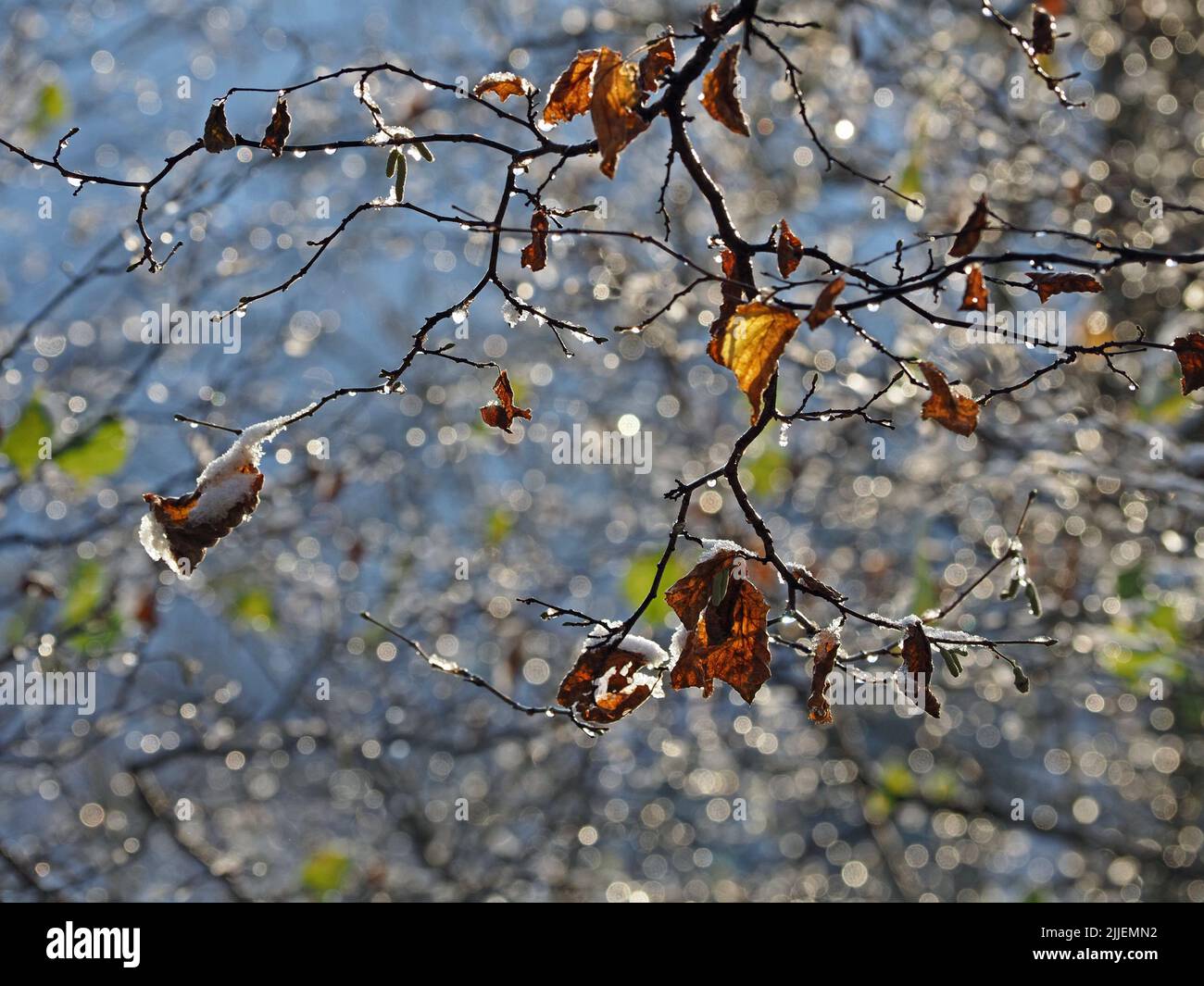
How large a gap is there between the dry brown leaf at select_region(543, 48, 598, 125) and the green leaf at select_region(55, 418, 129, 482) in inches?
63.8

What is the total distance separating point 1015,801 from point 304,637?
160 inches

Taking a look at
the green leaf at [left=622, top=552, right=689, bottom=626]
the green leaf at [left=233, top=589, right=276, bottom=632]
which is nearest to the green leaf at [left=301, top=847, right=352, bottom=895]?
the green leaf at [left=233, top=589, right=276, bottom=632]

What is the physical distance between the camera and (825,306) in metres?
1.04

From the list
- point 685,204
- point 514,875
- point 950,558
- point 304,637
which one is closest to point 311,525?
point 304,637

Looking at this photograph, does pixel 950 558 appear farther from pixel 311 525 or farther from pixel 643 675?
pixel 643 675

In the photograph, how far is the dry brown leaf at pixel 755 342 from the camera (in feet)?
3.56

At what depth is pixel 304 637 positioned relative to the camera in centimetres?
598

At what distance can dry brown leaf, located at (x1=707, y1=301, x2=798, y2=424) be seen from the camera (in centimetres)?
108

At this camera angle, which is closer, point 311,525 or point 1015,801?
point 1015,801

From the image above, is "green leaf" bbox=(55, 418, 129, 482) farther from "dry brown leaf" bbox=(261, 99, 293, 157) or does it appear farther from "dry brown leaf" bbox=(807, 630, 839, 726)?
"dry brown leaf" bbox=(807, 630, 839, 726)

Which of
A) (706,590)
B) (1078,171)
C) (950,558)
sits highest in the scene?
(1078,171)

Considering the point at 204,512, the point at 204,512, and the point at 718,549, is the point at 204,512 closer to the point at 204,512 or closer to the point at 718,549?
the point at 204,512

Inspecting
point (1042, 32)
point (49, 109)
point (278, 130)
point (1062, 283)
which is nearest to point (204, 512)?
point (278, 130)

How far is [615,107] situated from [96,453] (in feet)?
6.03
